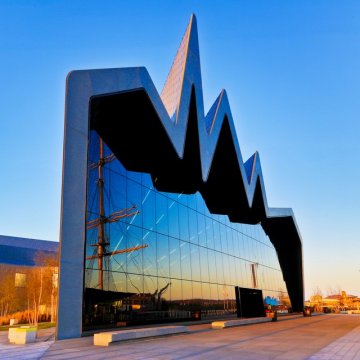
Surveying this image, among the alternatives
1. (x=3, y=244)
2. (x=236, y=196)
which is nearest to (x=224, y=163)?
(x=236, y=196)

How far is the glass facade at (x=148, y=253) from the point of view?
14.5 metres

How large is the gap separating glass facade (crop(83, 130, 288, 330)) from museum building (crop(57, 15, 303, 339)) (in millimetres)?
61

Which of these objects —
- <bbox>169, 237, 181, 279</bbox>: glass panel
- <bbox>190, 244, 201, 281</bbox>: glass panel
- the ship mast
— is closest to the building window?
<bbox>190, 244, 201, 281</bbox>: glass panel

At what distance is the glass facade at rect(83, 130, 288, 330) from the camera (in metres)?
14.5

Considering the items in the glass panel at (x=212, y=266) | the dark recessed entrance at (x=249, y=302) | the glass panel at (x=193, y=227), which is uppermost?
the glass panel at (x=193, y=227)

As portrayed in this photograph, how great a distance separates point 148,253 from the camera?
1816 cm

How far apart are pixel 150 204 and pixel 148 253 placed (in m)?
2.61

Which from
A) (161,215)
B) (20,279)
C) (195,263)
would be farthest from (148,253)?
(20,279)

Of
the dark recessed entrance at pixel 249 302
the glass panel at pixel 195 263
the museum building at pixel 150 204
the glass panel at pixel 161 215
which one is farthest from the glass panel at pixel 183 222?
the dark recessed entrance at pixel 249 302

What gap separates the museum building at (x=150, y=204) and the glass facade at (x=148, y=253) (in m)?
0.06

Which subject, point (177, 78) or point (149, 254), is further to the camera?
point (177, 78)

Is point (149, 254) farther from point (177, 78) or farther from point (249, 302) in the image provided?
point (249, 302)

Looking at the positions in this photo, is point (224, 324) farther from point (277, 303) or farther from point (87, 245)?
point (277, 303)

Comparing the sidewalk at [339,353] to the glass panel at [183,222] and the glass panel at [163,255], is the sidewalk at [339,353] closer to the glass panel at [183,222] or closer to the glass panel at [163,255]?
the glass panel at [163,255]
